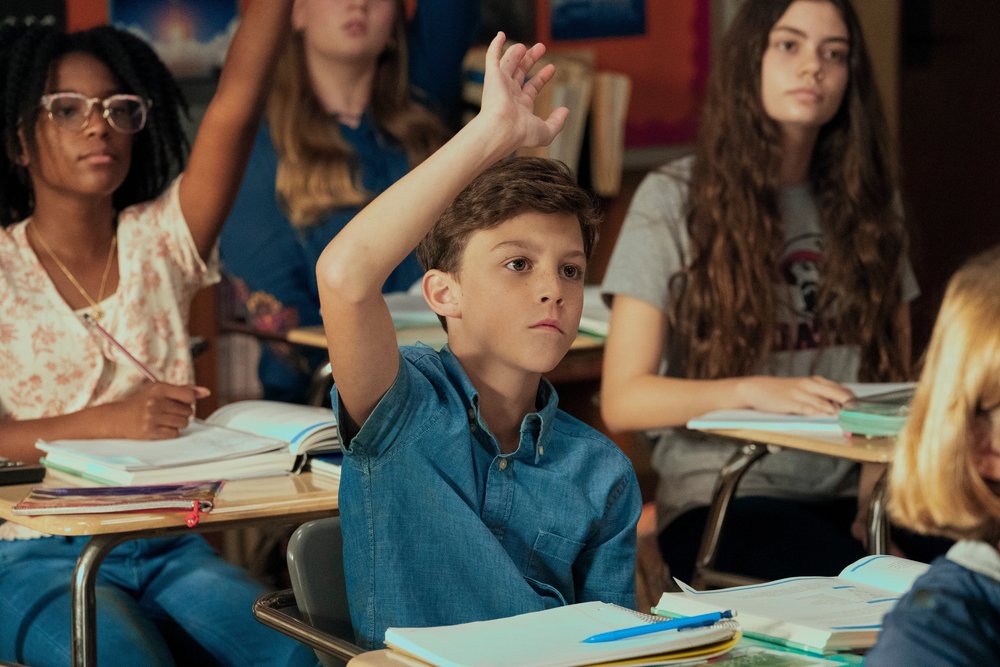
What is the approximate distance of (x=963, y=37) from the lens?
5.44m

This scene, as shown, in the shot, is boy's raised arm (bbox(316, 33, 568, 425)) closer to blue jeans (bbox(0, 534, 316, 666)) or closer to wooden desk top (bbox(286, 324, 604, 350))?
blue jeans (bbox(0, 534, 316, 666))

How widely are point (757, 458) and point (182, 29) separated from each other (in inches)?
101

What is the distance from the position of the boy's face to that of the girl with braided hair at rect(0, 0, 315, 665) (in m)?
0.69

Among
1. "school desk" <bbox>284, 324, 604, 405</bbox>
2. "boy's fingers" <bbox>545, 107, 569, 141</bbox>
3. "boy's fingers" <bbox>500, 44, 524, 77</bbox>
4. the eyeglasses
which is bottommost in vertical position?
"school desk" <bbox>284, 324, 604, 405</bbox>

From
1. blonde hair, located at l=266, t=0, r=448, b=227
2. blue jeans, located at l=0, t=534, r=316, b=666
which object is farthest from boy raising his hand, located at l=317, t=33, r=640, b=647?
blonde hair, located at l=266, t=0, r=448, b=227

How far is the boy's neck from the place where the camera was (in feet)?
5.41

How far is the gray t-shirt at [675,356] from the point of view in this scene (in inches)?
101

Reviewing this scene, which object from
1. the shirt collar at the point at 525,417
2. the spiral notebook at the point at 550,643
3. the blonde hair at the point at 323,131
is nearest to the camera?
the spiral notebook at the point at 550,643

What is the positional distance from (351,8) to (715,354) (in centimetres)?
158

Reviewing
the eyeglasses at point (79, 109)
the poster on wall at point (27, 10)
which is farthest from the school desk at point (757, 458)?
the poster on wall at point (27, 10)

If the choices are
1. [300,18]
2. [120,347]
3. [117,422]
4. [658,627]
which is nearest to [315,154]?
[300,18]

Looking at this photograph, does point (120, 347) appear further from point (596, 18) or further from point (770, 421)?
point (596, 18)

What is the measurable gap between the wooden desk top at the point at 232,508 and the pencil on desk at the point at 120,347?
36 centimetres

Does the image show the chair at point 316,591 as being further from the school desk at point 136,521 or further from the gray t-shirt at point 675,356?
the gray t-shirt at point 675,356
